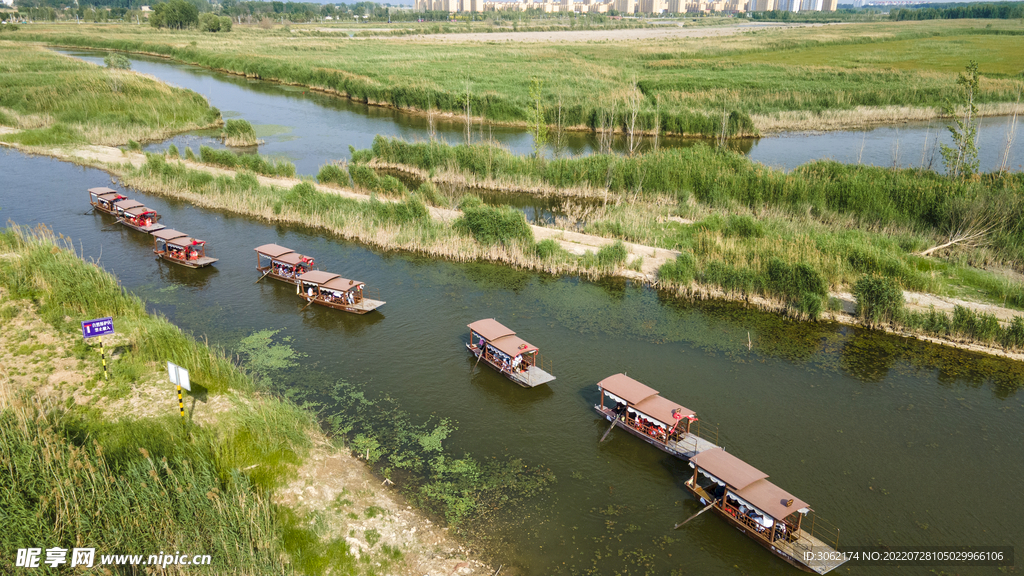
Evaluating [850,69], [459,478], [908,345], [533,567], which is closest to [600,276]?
[908,345]

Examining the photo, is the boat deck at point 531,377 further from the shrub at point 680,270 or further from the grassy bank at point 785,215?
the grassy bank at point 785,215

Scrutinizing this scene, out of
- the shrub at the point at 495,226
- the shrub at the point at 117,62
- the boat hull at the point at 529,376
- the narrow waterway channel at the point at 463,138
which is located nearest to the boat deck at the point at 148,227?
the narrow waterway channel at the point at 463,138

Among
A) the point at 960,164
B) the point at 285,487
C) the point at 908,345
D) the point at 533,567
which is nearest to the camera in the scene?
the point at 533,567

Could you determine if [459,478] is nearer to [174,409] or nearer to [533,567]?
[533,567]

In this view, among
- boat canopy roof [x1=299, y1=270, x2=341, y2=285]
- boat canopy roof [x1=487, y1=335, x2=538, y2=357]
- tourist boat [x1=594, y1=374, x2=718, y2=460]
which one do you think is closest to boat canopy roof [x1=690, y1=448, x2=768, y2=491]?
tourist boat [x1=594, y1=374, x2=718, y2=460]

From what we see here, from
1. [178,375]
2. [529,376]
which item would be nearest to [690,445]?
[529,376]
